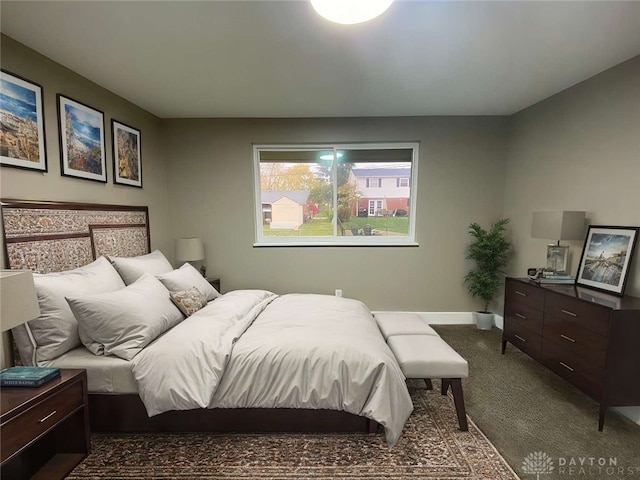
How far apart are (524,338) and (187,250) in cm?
361

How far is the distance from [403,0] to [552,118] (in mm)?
2313

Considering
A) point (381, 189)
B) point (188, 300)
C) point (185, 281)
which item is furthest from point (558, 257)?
point (185, 281)

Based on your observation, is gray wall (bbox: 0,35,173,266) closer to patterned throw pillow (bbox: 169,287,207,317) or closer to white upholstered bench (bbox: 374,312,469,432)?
patterned throw pillow (bbox: 169,287,207,317)

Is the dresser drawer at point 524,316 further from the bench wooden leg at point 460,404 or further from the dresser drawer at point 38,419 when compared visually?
the dresser drawer at point 38,419

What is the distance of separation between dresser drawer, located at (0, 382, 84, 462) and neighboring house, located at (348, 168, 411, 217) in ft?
10.3

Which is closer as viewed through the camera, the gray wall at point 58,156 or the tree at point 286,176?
the gray wall at point 58,156

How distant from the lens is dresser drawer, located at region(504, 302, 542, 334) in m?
2.51

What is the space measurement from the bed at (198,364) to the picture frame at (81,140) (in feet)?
1.58

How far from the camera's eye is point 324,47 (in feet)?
6.70

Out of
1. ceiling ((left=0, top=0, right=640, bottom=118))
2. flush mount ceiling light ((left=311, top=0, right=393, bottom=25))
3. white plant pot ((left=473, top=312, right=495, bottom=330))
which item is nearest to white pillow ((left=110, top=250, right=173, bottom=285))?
ceiling ((left=0, top=0, right=640, bottom=118))

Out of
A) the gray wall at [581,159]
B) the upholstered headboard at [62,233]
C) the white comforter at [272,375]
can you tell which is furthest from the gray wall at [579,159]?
the upholstered headboard at [62,233]

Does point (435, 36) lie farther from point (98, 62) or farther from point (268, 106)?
point (98, 62)

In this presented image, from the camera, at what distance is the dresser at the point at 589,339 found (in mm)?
1854

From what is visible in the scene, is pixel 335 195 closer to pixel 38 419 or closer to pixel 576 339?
pixel 576 339
